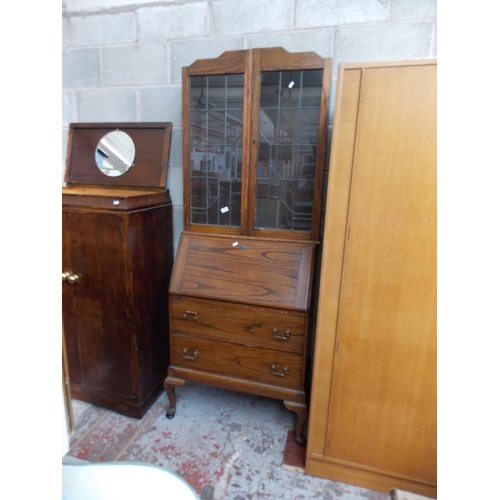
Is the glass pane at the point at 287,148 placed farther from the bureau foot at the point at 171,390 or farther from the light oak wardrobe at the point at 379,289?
the bureau foot at the point at 171,390

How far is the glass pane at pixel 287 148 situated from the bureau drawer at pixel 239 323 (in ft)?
1.31

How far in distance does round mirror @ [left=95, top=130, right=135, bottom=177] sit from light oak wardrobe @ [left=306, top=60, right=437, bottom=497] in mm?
1183

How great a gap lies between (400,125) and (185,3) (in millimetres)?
1300

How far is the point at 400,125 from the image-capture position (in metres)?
1.04

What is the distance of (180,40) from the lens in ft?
5.51

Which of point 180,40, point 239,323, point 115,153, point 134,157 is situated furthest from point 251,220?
point 180,40

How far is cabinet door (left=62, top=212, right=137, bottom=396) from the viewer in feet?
4.90

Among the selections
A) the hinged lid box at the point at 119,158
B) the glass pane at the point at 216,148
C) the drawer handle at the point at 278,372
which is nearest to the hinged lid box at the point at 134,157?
the hinged lid box at the point at 119,158

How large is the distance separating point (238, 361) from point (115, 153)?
50.7 inches

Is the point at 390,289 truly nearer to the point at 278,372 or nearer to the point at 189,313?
the point at 278,372

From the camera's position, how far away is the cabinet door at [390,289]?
104 centimetres
